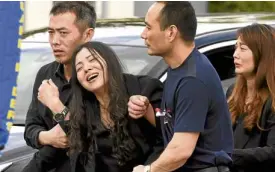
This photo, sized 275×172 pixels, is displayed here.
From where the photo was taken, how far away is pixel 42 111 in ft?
15.8

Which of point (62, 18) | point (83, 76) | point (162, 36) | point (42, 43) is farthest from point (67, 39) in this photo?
point (42, 43)

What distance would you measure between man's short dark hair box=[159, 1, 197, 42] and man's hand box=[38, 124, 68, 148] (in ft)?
2.50

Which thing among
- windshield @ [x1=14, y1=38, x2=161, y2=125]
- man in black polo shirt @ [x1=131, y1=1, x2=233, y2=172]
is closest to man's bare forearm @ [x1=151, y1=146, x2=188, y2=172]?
man in black polo shirt @ [x1=131, y1=1, x2=233, y2=172]

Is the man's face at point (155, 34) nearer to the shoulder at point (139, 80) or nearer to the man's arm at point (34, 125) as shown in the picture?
the shoulder at point (139, 80)

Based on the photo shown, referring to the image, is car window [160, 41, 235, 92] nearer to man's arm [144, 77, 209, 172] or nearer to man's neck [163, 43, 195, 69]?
man's neck [163, 43, 195, 69]

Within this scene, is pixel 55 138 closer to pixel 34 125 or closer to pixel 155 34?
pixel 34 125

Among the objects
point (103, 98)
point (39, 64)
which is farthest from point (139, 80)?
point (39, 64)

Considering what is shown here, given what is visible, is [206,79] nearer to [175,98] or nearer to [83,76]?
[175,98]

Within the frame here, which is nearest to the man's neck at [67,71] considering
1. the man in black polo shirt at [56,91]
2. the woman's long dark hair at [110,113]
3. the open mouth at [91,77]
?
the man in black polo shirt at [56,91]

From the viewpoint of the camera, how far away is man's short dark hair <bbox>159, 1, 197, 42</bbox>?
4227 mm

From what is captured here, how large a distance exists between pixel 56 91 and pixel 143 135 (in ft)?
1.67

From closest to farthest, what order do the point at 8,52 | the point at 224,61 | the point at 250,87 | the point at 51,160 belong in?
the point at 8,52, the point at 51,160, the point at 250,87, the point at 224,61

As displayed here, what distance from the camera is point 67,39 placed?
4871 mm

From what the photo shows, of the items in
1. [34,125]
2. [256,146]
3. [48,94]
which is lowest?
[256,146]
